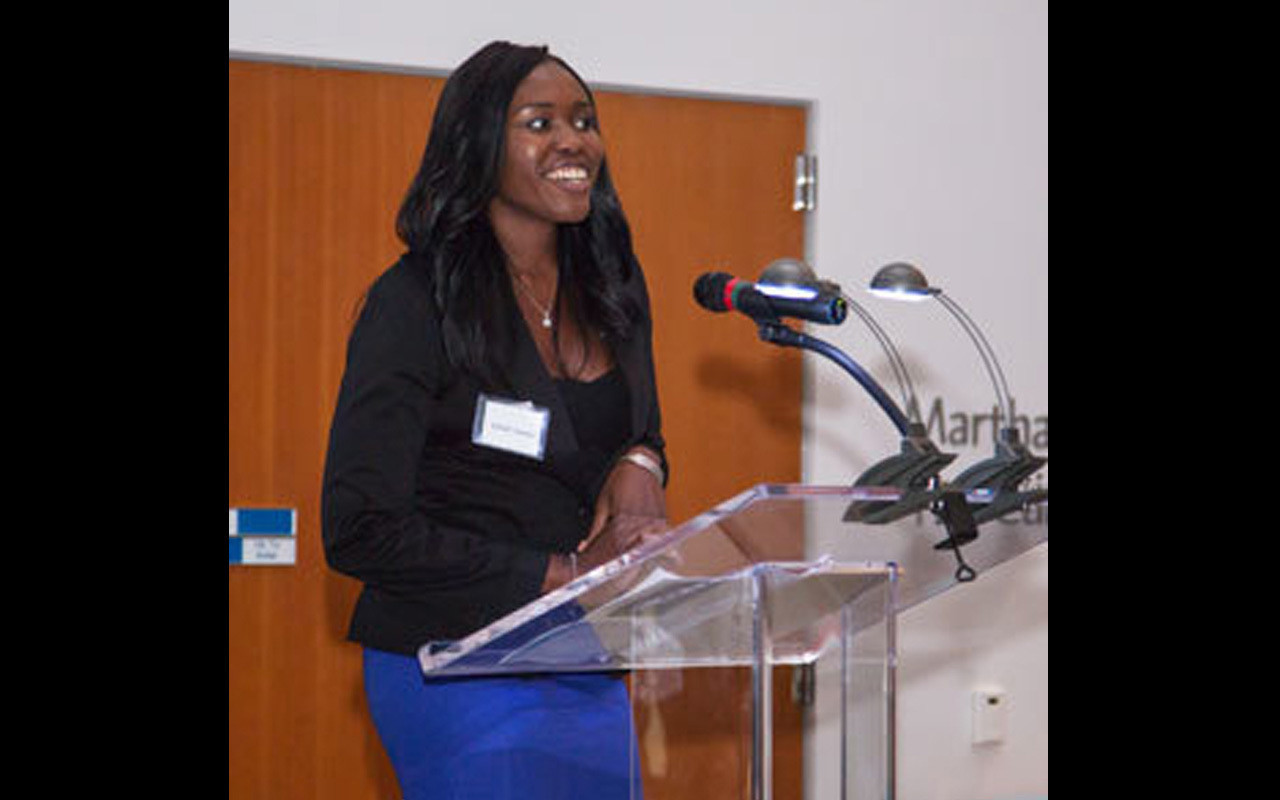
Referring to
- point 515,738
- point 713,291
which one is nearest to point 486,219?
point 713,291

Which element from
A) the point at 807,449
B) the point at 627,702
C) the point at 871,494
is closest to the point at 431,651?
the point at 627,702

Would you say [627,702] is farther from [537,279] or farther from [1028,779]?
[1028,779]

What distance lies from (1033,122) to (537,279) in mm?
1945

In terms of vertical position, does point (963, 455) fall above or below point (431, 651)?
above

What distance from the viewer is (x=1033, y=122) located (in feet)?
12.6

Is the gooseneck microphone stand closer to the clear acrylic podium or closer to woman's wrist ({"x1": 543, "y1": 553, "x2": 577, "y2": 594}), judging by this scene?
the clear acrylic podium

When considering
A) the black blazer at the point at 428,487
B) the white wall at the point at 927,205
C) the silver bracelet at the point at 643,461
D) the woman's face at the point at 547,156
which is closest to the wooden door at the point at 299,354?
the white wall at the point at 927,205

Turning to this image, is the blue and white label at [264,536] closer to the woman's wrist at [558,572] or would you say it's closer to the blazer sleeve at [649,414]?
the blazer sleeve at [649,414]

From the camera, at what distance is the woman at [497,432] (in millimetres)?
1722

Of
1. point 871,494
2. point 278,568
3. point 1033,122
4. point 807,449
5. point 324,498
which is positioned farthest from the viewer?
point 1033,122

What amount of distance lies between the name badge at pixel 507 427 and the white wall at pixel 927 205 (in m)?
1.44

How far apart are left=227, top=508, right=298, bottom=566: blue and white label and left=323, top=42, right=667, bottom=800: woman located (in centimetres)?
97

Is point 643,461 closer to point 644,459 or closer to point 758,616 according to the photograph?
point 644,459

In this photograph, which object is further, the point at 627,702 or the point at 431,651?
the point at 627,702
